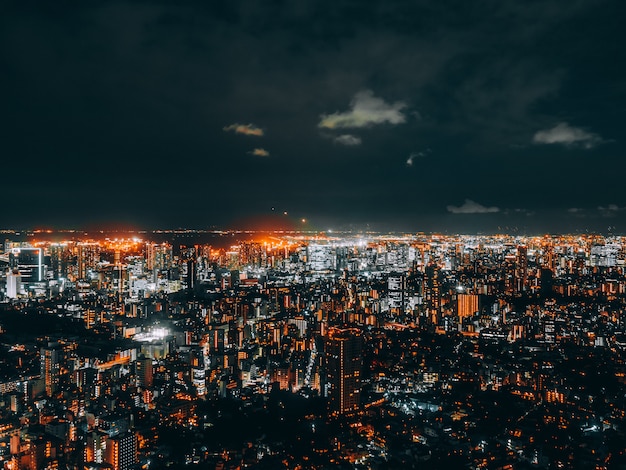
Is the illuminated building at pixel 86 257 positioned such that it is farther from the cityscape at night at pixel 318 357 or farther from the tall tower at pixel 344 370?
the tall tower at pixel 344 370

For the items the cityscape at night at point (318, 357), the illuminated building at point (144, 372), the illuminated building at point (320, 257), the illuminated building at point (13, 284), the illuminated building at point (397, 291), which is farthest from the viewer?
the illuminated building at point (320, 257)

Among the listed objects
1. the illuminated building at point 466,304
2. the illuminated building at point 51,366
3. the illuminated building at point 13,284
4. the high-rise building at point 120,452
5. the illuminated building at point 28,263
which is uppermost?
the illuminated building at point 28,263

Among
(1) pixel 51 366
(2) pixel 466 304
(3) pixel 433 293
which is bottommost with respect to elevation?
(1) pixel 51 366

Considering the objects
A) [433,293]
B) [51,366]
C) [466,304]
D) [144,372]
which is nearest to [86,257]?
[51,366]

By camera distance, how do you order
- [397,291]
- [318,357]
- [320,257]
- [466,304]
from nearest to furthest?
[318,357] < [466,304] < [397,291] < [320,257]

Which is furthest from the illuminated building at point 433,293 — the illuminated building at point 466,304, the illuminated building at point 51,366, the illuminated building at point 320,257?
the illuminated building at point 51,366

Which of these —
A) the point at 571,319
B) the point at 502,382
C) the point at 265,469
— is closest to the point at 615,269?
the point at 571,319

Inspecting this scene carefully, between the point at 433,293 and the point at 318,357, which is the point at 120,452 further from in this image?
the point at 433,293

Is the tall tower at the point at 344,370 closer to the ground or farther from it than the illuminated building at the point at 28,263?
closer to the ground

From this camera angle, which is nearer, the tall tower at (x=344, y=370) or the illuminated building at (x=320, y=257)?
the tall tower at (x=344, y=370)
